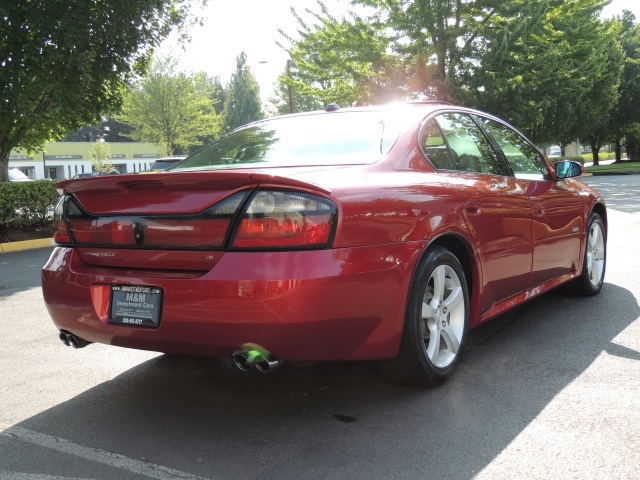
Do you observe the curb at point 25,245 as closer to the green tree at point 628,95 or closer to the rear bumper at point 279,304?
the rear bumper at point 279,304

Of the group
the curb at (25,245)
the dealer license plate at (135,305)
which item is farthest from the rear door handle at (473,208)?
the curb at (25,245)

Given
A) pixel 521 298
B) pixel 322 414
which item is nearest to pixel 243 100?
pixel 521 298

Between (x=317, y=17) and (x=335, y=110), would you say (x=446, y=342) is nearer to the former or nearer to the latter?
(x=335, y=110)

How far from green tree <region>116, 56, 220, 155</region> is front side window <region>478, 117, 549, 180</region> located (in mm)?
39539

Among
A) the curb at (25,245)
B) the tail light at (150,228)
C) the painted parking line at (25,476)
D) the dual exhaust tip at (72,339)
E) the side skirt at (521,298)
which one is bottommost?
the curb at (25,245)

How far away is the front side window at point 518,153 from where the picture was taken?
4.48m

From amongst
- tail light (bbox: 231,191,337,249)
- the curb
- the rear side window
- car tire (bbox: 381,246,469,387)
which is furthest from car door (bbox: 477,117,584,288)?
the curb

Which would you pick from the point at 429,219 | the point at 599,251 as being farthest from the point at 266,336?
the point at 599,251

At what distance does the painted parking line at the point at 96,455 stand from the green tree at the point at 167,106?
40.9 meters

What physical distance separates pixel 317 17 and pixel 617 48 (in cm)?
1842

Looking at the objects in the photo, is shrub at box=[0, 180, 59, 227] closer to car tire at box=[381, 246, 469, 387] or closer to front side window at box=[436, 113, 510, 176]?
front side window at box=[436, 113, 510, 176]

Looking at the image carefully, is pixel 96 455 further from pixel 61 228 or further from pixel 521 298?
pixel 521 298

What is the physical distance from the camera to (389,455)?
8.55 ft

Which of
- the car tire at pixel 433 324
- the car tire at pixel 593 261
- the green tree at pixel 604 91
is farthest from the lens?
the green tree at pixel 604 91
